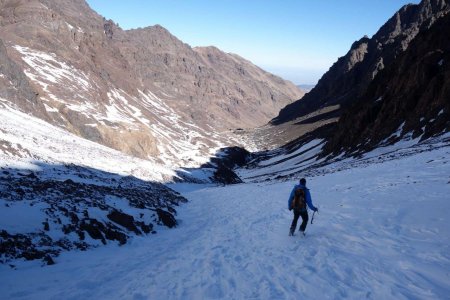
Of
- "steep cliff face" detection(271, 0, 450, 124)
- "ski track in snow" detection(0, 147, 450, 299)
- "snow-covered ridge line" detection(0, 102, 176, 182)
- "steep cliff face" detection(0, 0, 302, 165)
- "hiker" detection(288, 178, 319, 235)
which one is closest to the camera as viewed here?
"ski track in snow" detection(0, 147, 450, 299)

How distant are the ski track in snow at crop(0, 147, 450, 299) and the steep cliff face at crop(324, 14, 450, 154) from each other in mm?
24916

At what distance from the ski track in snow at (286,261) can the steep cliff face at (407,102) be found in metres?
24.9

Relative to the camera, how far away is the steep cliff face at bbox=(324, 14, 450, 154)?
43156 mm

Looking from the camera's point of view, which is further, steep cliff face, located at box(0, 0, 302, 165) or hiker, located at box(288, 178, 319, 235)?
steep cliff face, located at box(0, 0, 302, 165)

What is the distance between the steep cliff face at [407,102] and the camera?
43.2 metres

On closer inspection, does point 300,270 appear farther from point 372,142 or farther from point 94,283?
point 372,142

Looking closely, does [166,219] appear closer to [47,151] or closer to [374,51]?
[47,151]

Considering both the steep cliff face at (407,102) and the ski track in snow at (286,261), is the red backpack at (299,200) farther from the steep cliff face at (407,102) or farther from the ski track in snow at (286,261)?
the steep cliff face at (407,102)

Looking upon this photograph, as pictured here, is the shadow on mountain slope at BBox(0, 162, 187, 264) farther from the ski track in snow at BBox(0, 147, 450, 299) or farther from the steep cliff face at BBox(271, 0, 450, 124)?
the steep cliff face at BBox(271, 0, 450, 124)

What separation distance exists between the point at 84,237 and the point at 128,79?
15695 centimetres

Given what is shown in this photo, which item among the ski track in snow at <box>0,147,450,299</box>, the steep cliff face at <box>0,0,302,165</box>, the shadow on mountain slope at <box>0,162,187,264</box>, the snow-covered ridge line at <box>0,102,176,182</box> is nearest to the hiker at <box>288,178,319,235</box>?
the ski track in snow at <box>0,147,450,299</box>

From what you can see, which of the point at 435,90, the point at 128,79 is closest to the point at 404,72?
the point at 435,90

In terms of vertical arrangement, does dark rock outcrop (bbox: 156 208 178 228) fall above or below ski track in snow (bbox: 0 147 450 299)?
above

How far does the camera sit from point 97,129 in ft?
228
